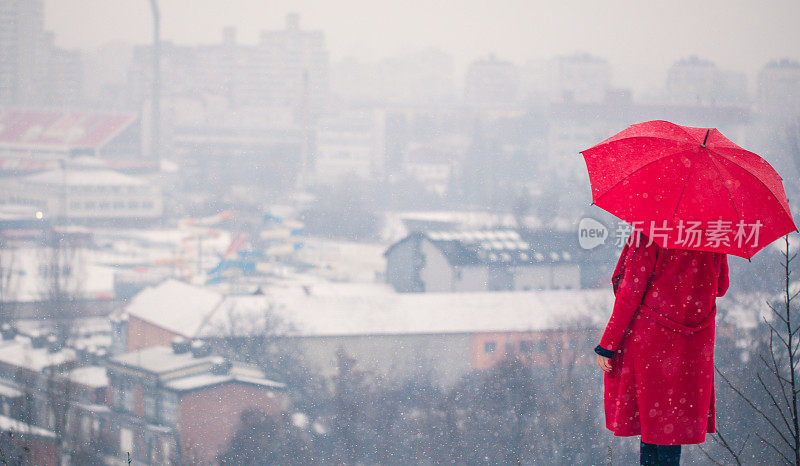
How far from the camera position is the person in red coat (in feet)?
2.41

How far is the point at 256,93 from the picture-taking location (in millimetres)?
21750

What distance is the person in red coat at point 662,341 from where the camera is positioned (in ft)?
2.41

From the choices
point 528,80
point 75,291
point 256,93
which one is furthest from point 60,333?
point 528,80

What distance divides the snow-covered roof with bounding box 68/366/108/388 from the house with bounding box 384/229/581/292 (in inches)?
209

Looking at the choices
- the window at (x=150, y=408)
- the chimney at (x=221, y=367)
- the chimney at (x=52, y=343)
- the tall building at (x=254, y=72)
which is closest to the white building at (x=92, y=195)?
the tall building at (x=254, y=72)

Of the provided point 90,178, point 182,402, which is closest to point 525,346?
point 182,402

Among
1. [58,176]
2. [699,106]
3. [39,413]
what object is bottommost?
[39,413]

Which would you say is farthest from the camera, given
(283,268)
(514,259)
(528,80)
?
(528,80)

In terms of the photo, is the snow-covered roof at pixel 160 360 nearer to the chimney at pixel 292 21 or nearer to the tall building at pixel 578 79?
the tall building at pixel 578 79

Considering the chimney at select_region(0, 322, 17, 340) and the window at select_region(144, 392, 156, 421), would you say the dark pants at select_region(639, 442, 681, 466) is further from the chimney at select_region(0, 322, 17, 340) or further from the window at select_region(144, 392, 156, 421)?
the chimney at select_region(0, 322, 17, 340)

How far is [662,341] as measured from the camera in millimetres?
745

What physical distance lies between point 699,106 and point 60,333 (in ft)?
52.6

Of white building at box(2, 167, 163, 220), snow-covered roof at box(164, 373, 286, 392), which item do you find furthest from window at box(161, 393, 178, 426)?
white building at box(2, 167, 163, 220)

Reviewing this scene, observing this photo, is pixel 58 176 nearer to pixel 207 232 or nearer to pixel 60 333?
pixel 207 232
